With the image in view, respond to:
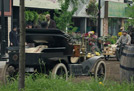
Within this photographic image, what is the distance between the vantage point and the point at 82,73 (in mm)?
9562

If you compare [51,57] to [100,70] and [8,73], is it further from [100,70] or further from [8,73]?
[100,70]

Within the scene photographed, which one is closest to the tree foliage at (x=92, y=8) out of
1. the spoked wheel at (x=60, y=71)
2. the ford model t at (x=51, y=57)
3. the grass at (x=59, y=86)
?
the ford model t at (x=51, y=57)

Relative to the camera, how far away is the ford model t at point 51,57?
823cm

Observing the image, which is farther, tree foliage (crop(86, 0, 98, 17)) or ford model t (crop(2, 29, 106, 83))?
tree foliage (crop(86, 0, 98, 17))

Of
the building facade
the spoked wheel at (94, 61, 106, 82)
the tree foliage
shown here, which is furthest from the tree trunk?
the building facade

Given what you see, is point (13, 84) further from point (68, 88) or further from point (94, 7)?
point (94, 7)

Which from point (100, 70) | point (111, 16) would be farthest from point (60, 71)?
point (111, 16)

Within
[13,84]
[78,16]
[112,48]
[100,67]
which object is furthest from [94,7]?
[13,84]

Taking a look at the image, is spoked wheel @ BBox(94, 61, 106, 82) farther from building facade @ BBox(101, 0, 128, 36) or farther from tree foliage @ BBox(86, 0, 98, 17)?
building facade @ BBox(101, 0, 128, 36)

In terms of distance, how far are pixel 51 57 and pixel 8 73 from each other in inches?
43.7

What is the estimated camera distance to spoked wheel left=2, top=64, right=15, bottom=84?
27.2 feet

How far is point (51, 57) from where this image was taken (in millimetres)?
8359

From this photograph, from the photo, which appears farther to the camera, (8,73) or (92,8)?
(92,8)

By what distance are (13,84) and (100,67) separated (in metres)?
3.30
